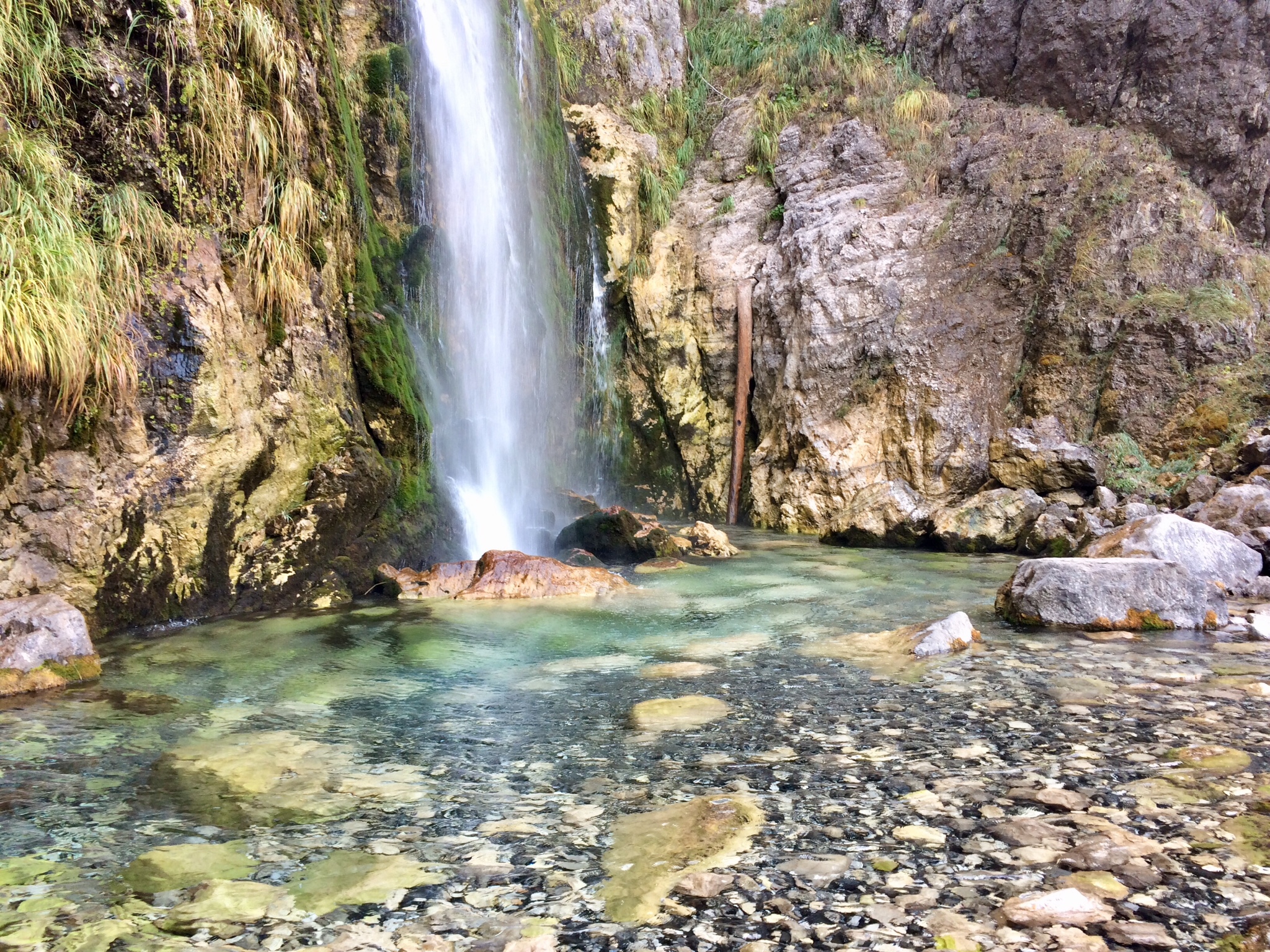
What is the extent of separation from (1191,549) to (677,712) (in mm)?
4259

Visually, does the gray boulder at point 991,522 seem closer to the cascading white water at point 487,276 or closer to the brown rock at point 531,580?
the brown rock at point 531,580

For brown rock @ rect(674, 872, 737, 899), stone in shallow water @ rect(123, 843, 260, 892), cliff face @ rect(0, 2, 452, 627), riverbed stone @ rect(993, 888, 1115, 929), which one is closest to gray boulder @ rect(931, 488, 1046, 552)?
cliff face @ rect(0, 2, 452, 627)

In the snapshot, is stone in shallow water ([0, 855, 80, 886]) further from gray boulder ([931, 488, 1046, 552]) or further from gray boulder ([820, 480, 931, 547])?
gray boulder ([820, 480, 931, 547])

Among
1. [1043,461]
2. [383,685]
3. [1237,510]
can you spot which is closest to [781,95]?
[1043,461]

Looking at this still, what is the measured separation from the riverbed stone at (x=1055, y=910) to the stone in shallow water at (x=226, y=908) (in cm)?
154

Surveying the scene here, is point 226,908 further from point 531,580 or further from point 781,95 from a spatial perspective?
point 781,95

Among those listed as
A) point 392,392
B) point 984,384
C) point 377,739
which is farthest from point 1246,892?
point 984,384

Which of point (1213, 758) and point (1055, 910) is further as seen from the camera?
point (1213, 758)

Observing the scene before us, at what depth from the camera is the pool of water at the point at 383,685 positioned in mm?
2469

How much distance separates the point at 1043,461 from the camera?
9328 millimetres

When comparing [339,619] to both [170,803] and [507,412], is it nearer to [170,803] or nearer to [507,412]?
[170,803]

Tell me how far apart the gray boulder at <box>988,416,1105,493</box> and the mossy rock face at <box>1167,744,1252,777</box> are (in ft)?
24.0

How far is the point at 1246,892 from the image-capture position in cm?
167

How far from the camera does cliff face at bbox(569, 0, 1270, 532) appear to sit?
9.81m
